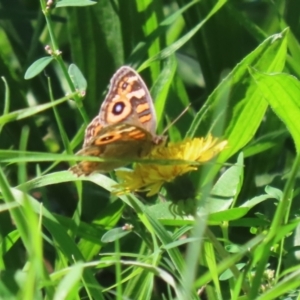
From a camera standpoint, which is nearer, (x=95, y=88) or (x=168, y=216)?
(x=168, y=216)

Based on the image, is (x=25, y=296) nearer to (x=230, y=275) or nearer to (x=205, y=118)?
(x=230, y=275)

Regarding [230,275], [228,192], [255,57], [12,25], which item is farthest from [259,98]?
[12,25]

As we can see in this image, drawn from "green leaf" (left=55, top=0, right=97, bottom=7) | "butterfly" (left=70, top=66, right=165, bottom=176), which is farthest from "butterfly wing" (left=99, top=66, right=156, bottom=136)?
"green leaf" (left=55, top=0, right=97, bottom=7)

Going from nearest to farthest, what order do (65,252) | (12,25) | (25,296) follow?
(25,296) → (65,252) → (12,25)

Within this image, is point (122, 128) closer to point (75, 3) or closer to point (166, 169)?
point (166, 169)

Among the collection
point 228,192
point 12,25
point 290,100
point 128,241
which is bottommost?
point 128,241

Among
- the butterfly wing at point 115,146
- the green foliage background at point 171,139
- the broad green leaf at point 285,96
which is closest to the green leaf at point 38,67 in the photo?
the green foliage background at point 171,139
